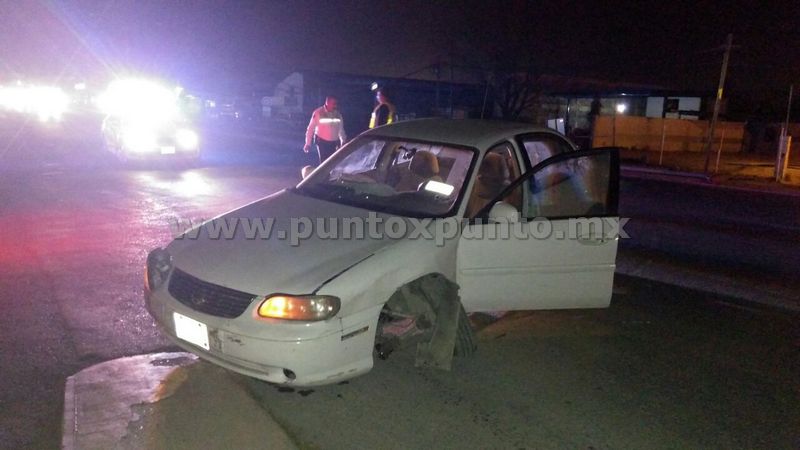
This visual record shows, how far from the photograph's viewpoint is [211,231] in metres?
4.23

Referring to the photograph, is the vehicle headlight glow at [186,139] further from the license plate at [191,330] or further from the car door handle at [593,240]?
the car door handle at [593,240]

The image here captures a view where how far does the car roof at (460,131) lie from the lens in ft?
15.7

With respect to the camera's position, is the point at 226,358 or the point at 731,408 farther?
the point at 731,408

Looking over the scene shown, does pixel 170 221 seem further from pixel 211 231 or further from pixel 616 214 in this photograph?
pixel 616 214

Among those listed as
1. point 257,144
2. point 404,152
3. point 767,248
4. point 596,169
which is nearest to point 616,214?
point 596,169

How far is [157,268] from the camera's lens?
3975 mm

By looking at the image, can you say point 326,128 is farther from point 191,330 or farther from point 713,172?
point 713,172

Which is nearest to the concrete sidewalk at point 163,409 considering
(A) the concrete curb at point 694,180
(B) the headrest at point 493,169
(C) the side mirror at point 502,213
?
(C) the side mirror at point 502,213

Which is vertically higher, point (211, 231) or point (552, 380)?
point (211, 231)

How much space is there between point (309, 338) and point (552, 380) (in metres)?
1.84

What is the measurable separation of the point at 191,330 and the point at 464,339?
6.03 feet

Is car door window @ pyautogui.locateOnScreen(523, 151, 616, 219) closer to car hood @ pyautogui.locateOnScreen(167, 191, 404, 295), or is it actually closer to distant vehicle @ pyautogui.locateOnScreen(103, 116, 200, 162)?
car hood @ pyautogui.locateOnScreen(167, 191, 404, 295)

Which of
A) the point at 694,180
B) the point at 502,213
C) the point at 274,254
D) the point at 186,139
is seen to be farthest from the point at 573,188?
the point at 694,180

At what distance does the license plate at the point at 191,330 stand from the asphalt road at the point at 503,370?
1.86 ft
